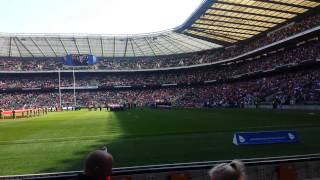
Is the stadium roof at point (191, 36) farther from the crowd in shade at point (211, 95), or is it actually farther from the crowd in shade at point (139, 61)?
the crowd in shade at point (211, 95)

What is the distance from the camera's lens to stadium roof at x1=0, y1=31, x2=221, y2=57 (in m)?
107

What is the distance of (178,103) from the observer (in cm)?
10662

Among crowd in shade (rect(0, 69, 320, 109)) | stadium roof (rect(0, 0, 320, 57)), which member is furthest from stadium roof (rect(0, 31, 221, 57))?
crowd in shade (rect(0, 69, 320, 109))

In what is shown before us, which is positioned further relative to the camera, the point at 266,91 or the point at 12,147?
the point at 266,91

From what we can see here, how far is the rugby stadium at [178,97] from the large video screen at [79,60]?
31 centimetres

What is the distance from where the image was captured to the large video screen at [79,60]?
363ft

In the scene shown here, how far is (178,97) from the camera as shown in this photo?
368 ft

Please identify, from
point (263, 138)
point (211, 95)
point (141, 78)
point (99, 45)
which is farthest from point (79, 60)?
point (263, 138)

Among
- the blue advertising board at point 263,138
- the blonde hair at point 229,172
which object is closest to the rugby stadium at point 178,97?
the blue advertising board at point 263,138

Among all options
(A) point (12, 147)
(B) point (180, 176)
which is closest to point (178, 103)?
(A) point (12, 147)

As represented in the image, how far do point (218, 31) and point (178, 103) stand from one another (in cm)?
2657

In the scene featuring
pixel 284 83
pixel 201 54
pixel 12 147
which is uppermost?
pixel 201 54

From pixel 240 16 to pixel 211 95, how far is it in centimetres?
3149

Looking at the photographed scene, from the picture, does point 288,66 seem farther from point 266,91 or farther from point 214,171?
point 214,171
